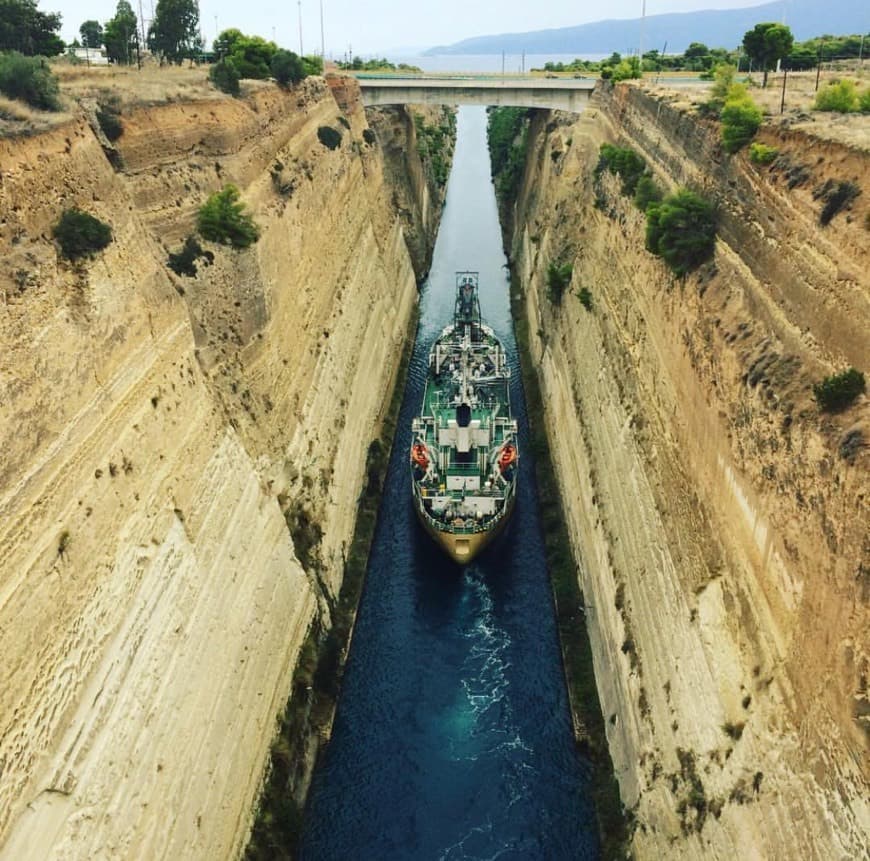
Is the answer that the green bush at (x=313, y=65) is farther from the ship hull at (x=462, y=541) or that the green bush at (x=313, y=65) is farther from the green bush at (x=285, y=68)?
the ship hull at (x=462, y=541)

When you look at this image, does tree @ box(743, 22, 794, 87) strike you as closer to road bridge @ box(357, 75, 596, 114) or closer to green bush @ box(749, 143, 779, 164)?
green bush @ box(749, 143, 779, 164)

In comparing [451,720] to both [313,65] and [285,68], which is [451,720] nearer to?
Answer: [285,68]

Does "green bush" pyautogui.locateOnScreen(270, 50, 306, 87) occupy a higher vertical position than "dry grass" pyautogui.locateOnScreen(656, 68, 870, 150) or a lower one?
higher

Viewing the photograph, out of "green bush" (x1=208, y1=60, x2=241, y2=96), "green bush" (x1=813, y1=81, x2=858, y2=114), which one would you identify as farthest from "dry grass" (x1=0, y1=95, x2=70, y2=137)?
"green bush" (x1=813, y1=81, x2=858, y2=114)

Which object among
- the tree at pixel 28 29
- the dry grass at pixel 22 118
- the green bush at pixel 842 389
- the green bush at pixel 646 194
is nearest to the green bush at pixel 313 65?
the tree at pixel 28 29

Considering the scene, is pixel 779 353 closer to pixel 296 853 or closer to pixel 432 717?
pixel 432 717

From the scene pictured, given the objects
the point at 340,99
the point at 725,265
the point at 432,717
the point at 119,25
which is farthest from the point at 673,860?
the point at 340,99

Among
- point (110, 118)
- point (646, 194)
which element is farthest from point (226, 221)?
point (646, 194)
